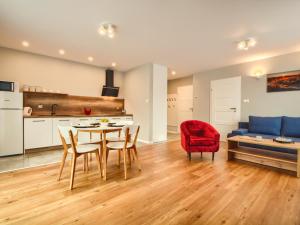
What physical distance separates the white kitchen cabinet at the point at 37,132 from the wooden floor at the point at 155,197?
1352mm

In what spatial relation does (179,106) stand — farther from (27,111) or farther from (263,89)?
(27,111)

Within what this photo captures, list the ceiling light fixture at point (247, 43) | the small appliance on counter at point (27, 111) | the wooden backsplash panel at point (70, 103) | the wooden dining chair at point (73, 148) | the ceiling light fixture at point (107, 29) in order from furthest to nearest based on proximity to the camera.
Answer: the wooden backsplash panel at point (70, 103) < the small appliance on counter at point (27, 111) < the ceiling light fixture at point (247, 43) < the ceiling light fixture at point (107, 29) < the wooden dining chair at point (73, 148)

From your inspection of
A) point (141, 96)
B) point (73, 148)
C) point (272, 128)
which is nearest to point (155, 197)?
point (73, 148)

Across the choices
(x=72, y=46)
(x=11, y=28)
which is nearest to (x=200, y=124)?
(x=72, y=46)

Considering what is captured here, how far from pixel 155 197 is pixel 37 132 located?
→ 142 inches

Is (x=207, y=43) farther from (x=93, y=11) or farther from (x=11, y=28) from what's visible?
(x=11, y=28)

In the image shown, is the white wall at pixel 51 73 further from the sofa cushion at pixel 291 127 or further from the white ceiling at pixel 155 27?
the sofa cushion at pixel 291 127

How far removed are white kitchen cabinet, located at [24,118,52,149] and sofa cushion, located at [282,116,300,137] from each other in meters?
5.98

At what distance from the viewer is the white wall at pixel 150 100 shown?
5129 millimetres

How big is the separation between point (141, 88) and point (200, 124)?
2.42 m

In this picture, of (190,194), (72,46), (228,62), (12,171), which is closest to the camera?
(190,194)

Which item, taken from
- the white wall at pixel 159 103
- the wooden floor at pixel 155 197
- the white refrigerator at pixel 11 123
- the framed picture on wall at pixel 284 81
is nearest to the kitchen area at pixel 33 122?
the white refrigerator at pixel 11 123

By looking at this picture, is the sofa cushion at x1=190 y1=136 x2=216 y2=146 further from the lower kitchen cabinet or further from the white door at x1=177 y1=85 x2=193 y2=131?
the white door at x1=177 y1=85 x2=193 y2=131

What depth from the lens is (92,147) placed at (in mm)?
2512
